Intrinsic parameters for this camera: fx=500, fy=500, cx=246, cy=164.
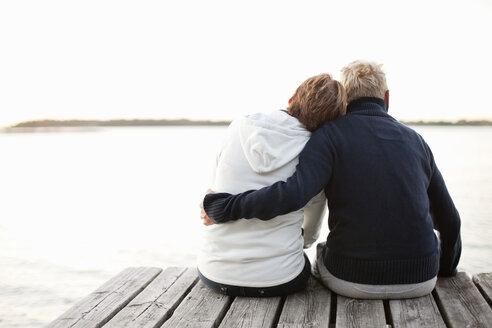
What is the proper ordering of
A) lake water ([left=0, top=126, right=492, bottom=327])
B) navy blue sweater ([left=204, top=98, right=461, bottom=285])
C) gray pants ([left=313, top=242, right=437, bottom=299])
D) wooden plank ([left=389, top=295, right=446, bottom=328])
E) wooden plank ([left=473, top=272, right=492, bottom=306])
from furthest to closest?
lake water ([left=0, top=126, right=492, bottom=327]), wooden plank ([left=473, top=272, right=492, bottom=306]), gray pants ([left=313, top=242, right=437, bottom=299]), navy blue sweater ([left=204, top=98, right=461, bottom=285]), wooden plank ([left=389, top=295, right=446, bottom=328])

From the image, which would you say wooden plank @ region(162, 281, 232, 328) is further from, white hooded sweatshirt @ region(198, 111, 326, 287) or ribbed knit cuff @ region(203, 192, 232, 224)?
ribbed knit cuff @ region(203, 192, 232, 224)

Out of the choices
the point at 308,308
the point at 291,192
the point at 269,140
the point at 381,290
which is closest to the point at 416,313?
the point at 381,290

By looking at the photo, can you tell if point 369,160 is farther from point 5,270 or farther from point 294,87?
point 5,270

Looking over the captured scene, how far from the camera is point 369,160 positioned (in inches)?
80.5

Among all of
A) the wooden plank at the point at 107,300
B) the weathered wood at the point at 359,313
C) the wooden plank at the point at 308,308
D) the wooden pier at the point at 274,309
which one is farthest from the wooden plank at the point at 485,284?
the wooden plank at the point at 107,300

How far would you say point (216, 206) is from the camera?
82.0 inches

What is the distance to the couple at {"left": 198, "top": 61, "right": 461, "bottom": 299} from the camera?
204 centimetres

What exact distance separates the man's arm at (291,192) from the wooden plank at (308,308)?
396 mm

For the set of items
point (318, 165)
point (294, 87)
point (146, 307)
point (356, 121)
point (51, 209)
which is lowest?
point (51, 209)

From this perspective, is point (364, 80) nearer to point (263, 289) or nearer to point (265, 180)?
point (265, 180)

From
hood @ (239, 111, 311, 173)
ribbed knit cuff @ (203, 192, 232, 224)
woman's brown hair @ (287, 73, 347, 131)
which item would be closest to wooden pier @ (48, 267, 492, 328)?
ribbed knit cuff @ (203, 192, 232, 224)

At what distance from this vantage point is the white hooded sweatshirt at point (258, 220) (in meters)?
2.07

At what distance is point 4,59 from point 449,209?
2086cm

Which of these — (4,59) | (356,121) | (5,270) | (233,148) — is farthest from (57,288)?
(4,59)
